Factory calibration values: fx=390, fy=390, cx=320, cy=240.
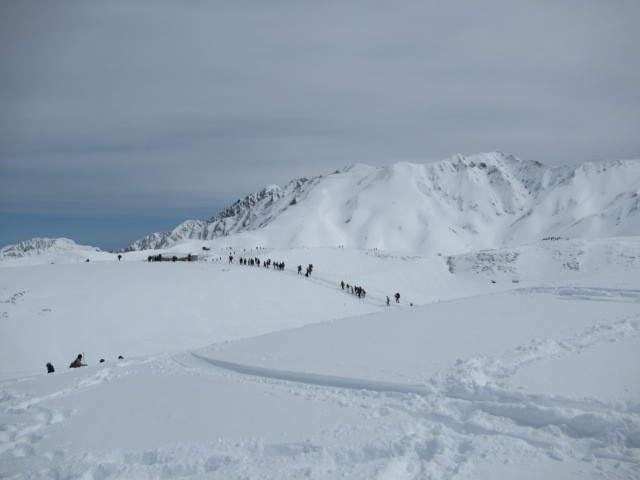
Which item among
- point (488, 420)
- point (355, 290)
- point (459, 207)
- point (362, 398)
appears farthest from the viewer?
point (459, 207)

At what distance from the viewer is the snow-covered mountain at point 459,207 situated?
4929 inches

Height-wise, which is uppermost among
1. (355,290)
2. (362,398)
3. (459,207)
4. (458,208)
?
(459,207)

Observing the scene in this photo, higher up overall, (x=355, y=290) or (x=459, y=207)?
(x=459, y=207)

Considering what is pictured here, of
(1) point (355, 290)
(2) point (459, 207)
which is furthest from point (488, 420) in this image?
(2) point (459, 207)

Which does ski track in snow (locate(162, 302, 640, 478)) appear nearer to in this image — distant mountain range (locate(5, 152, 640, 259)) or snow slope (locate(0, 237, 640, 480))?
snow slope (locate(0, 237, 640, 480))

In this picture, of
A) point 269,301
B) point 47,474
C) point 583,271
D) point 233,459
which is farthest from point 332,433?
point 583,271

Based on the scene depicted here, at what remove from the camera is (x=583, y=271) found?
41062 mm

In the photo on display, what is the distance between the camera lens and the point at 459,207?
160 m

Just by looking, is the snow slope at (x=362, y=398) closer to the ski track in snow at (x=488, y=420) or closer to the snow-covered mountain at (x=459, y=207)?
the ski track in snow at (x=488, y=420)

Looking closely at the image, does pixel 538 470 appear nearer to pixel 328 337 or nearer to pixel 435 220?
pixel 328 337

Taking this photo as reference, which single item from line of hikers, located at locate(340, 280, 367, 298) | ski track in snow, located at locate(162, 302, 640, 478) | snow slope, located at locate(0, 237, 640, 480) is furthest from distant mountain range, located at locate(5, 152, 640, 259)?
ski track in snow, located at locate(162, 302, 640, 478)

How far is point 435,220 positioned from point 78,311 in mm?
133064

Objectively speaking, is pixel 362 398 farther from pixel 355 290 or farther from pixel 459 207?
pixel 459 207

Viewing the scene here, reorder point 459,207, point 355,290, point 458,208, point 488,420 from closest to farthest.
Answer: point 488,420 → point 355,290 → point 458,208 → point 459,207
